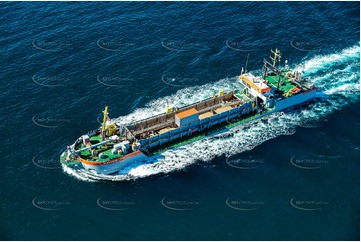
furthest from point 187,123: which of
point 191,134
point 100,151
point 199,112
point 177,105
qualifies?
point 100,151

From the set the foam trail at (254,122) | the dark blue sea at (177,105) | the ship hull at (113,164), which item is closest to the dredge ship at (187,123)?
the ship hull at (113,164)

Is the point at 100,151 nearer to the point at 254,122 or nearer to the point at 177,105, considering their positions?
the point at 177,105

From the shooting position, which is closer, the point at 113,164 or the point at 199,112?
the point at 113,164

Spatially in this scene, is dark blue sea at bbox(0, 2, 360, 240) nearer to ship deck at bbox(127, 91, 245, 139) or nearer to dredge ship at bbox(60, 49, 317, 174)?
dredge ship at bbox(60, 49, 317, 174)

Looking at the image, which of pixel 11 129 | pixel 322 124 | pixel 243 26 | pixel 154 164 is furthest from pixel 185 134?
pixel 243 26

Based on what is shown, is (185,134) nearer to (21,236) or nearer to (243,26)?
(21,236)

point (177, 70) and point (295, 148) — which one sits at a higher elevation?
point (177, 70)
